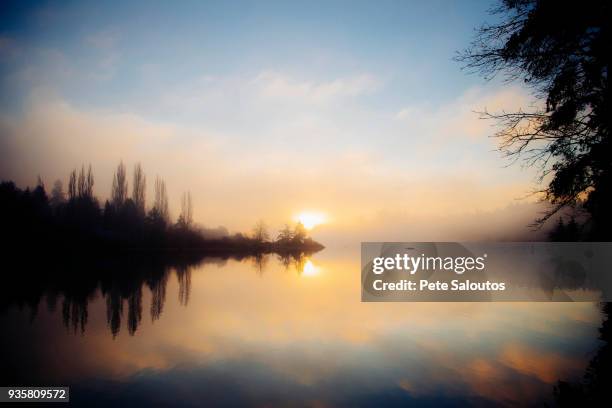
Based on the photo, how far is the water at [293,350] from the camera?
561 centimetres

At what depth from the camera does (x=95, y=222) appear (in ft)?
209

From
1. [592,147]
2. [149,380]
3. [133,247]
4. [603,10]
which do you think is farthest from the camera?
[133,247]

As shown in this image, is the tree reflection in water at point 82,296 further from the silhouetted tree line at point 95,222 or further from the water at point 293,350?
the silhouetted tree line at point 95,222

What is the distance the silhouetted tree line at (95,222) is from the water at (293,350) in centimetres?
3408

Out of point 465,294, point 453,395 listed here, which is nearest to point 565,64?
point 453,395

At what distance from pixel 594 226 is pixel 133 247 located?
6761cm

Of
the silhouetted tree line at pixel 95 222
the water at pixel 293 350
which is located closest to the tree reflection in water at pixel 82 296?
the water at pixel 293 350

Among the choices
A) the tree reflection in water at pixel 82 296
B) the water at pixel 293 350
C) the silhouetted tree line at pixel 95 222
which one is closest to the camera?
the water at pixel 293 350

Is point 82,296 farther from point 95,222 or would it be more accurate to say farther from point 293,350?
point 95,222

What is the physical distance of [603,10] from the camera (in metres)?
4.85

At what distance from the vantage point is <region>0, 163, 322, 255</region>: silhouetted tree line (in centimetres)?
3875

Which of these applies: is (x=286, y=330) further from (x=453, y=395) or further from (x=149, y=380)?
(x=453, y=395)

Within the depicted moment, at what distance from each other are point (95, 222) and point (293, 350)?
70.7 m

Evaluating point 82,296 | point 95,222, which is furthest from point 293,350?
point 95,222
